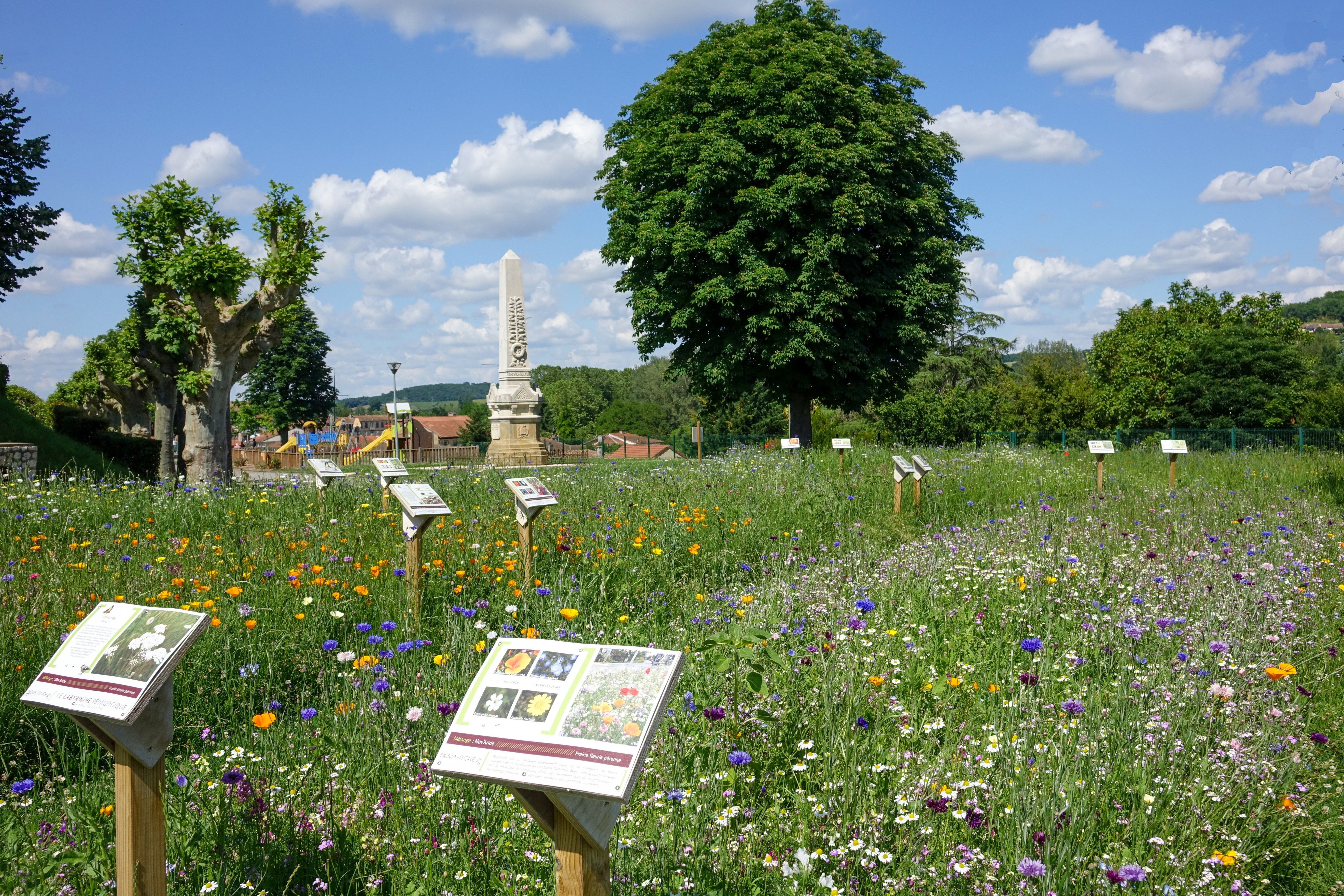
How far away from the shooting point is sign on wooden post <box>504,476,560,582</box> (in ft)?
19.2

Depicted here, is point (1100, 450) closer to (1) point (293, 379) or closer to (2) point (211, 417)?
(2) point (211, 417)

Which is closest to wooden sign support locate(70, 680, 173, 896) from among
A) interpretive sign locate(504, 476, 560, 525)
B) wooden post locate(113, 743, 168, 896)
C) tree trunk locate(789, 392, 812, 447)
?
wooden post locate(113, 743, 168, 896)

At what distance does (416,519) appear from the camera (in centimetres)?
533

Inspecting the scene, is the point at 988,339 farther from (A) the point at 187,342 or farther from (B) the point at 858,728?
(B) the point at 858,728

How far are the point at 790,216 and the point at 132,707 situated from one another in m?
20.0

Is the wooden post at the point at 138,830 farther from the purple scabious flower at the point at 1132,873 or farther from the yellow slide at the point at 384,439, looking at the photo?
the yellow slide at the point at 384,439

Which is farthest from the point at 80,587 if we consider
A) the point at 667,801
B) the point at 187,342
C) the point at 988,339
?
the point at 988,339

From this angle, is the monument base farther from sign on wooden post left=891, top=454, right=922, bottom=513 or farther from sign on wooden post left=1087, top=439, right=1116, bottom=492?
sign on wooden post left=1087, top=439, right=1116, bottom=492

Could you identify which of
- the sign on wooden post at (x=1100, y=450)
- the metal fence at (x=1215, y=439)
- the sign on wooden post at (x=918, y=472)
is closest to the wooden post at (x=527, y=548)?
the sign on wooden post at (x=918, y=472)

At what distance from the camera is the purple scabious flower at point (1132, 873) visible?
7.08 ft

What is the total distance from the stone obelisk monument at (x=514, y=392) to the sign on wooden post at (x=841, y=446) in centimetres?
1447

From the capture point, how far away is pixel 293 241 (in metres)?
16.7

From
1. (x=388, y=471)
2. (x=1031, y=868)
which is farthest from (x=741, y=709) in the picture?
(x=388, y=471)

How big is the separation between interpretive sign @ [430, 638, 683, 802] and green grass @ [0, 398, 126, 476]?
796 inches
